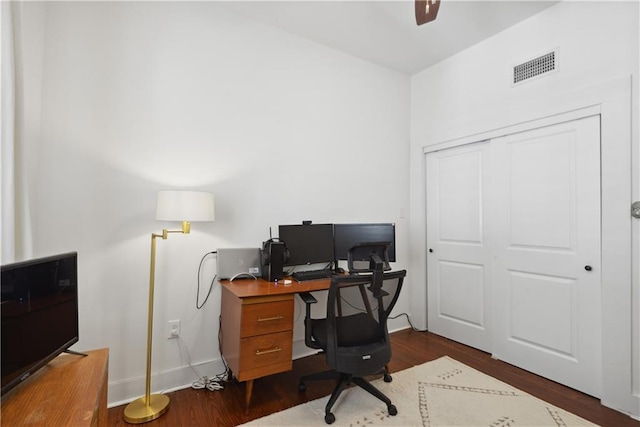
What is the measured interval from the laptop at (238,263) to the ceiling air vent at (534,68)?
2833 mm

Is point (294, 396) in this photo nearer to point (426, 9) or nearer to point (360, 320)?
point (360, 320)

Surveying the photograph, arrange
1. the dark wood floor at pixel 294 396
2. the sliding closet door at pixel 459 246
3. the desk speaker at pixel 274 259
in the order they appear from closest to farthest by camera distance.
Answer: the dark wood floor at pixel 294 396, the desk speaker at pixel 274 259, the sliding closet door at pixel 459 246

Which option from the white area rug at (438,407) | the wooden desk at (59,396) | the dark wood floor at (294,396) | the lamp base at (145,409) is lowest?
the dark wood floor at (294,396)

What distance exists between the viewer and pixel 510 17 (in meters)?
2.68

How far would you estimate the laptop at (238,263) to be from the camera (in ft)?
7.97

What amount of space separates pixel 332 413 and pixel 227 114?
2389mm

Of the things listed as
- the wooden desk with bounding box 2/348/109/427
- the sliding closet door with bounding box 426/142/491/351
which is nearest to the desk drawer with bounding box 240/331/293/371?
the wooden desk with bounding box 2/348/109/427

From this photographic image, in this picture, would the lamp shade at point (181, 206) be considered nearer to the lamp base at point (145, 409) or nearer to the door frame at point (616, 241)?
the lamp base at point (145, 409)

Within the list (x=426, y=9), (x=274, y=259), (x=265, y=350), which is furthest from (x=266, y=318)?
(x=426, y=9)

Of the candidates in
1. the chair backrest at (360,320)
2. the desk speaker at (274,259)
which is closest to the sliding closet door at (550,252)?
the chair backrest at (360,320)

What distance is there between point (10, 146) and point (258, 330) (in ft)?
5.36

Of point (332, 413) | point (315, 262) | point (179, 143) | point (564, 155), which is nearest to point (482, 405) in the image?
point (332, 413)

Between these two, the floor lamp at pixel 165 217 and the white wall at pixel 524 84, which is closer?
the floor lamp at pixel 165 217

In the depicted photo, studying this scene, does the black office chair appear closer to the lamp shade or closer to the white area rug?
the white area rug
